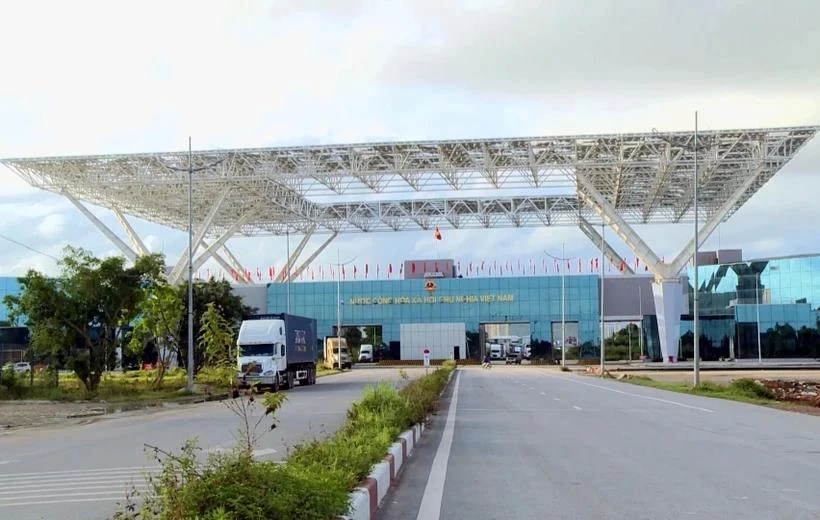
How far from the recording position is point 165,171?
59.6m

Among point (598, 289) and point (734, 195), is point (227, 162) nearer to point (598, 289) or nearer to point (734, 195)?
point (734, 195)

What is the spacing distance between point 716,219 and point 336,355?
124ft

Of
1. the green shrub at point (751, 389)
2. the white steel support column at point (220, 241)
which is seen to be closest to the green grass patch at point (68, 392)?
the green shrub at point (751, 389)

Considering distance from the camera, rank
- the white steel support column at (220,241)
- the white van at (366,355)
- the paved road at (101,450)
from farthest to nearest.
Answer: the white van at (366,355) → the white steel support column at (220,241) → the paved road at (101,450)

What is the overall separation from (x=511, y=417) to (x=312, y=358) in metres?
28.6

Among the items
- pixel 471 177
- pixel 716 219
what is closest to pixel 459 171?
pixel 471 177

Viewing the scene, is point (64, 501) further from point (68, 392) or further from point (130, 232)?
point (130, 232)

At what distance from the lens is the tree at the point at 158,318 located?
40.1 meters

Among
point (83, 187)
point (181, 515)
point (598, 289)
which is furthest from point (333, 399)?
point (598, 289)

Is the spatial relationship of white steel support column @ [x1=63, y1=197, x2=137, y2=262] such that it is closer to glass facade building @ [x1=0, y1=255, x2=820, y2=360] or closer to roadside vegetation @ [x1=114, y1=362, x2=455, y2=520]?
glass facade building @ [x1=0, y1=255, x2=820, y2=360]

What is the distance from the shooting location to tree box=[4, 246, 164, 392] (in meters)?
35.9

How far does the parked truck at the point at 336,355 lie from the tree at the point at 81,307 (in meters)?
45.8

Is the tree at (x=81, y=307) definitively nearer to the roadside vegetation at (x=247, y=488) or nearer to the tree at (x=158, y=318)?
the tree at (x=158, y=318)

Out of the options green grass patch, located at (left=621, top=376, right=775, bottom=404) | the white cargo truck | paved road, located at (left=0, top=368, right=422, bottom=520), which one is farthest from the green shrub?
the white cargo truck
